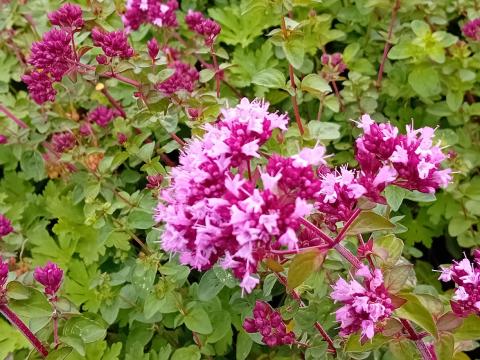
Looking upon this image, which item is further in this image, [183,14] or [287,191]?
[183,14]

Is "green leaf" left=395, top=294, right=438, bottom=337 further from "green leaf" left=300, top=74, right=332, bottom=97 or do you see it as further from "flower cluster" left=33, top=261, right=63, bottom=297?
"flower cluster" left=33, top=261, right=63, bottom=297

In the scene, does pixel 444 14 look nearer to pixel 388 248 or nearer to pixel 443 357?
pixel 388 248

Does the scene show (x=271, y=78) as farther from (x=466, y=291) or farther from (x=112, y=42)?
(x=466, y=291)

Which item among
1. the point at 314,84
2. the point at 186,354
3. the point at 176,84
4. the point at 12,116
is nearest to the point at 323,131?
the point at 314,84

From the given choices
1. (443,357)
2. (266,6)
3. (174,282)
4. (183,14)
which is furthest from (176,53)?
(443,357)

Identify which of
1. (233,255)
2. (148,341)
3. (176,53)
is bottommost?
(148,341)

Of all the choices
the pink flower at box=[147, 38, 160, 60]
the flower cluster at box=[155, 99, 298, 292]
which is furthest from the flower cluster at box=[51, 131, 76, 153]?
the flower cluster at box=[155, 99, 298, 292]
